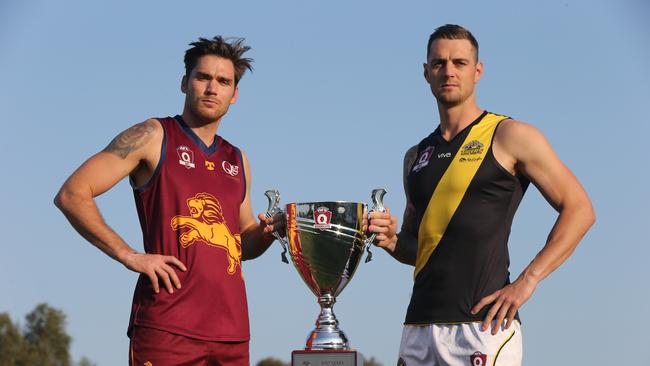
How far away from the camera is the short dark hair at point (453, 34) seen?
6.51 metres

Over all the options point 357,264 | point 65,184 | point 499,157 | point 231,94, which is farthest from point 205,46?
point 499,157

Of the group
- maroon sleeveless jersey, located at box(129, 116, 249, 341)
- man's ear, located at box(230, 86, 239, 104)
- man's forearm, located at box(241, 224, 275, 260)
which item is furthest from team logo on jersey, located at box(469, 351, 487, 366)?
man's ear, located at box(230, 86, 239, 104)

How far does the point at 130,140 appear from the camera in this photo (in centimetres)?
681

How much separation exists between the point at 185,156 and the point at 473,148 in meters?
2.11

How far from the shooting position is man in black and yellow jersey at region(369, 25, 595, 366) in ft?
19.1

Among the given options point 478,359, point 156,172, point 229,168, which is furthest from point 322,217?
point 478,359

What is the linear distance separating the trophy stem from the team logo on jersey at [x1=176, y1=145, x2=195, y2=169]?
1457 mm

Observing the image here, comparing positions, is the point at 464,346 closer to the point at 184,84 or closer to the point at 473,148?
the point at 473,148

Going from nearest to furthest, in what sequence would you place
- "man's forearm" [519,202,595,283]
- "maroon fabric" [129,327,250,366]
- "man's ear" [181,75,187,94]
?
"man's forearm" [519,202,595,283] < "maroon fabric" [129,327,250,366] < "man's ear" [181,75,187,94]

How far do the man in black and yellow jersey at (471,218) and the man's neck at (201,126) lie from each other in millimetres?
1604

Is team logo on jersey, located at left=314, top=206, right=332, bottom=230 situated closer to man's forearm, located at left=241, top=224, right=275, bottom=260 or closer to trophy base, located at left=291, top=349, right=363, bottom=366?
man's forearm, located at left=241, top=224, right=275, bottom=260

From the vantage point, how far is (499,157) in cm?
610

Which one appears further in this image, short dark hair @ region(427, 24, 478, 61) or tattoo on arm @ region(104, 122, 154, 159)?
tattoo on arm @ region(104, 122, 154, 159)

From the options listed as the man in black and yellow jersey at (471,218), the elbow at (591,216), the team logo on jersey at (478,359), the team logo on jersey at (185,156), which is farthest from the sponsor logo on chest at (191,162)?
the elbow at (591,216)
